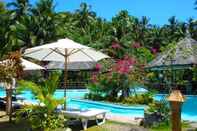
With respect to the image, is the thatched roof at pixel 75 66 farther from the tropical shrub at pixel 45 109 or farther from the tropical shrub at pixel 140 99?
the tropical shrub at pixel 45 109

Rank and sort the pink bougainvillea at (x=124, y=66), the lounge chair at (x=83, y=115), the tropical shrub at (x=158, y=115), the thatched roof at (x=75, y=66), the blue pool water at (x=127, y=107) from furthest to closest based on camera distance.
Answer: the thatched roof at (x=75, y=66) < the pink bougainvillea at (x=124, y=66) < the blue pool water at (x=127, y=107) < the tropical shrub at (x=158, y=115) < the lounge chair at (x=83, y=115)

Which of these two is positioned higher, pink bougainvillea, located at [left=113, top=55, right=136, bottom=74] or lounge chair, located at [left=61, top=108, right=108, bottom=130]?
pink bougainvillea, located at [left=113, top=55, right=136, bottom=74]

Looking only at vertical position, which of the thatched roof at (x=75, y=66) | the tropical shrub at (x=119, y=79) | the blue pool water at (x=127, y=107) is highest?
the thatched roof at (x=75, y=66)

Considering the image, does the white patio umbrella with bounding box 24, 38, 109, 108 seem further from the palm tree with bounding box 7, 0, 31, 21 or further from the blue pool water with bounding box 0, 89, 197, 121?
the palm tree with bounding box 7, 0, 31, 21

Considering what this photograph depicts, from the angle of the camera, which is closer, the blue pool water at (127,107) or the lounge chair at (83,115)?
the lounge chair at (83,115)

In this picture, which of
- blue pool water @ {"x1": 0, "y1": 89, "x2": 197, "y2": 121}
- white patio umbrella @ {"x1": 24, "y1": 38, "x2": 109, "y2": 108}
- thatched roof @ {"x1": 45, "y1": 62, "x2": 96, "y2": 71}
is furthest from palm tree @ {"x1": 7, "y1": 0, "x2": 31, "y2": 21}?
white patio umbrella @ {"x1": 24, "y1": 38, "x2": 109, "y2": 108}

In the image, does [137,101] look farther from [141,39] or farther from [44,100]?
[141,39]

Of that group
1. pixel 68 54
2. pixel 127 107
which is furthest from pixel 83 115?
pixel 127 107

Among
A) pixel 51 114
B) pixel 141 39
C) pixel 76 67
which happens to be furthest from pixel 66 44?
pixel 141 39

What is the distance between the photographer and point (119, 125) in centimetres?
1198

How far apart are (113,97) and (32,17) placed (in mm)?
16754

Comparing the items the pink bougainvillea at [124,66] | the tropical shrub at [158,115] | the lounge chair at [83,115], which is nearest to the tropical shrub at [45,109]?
the lounge chair at [83,115]

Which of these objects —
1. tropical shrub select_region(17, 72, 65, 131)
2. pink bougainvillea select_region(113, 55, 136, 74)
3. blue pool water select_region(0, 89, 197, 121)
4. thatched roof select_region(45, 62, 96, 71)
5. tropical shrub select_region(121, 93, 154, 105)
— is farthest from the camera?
thatched roof select_region(45, 62, 96, 71)

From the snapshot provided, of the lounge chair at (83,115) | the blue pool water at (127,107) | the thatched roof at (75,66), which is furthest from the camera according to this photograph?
the thatched roof at (75,66)
